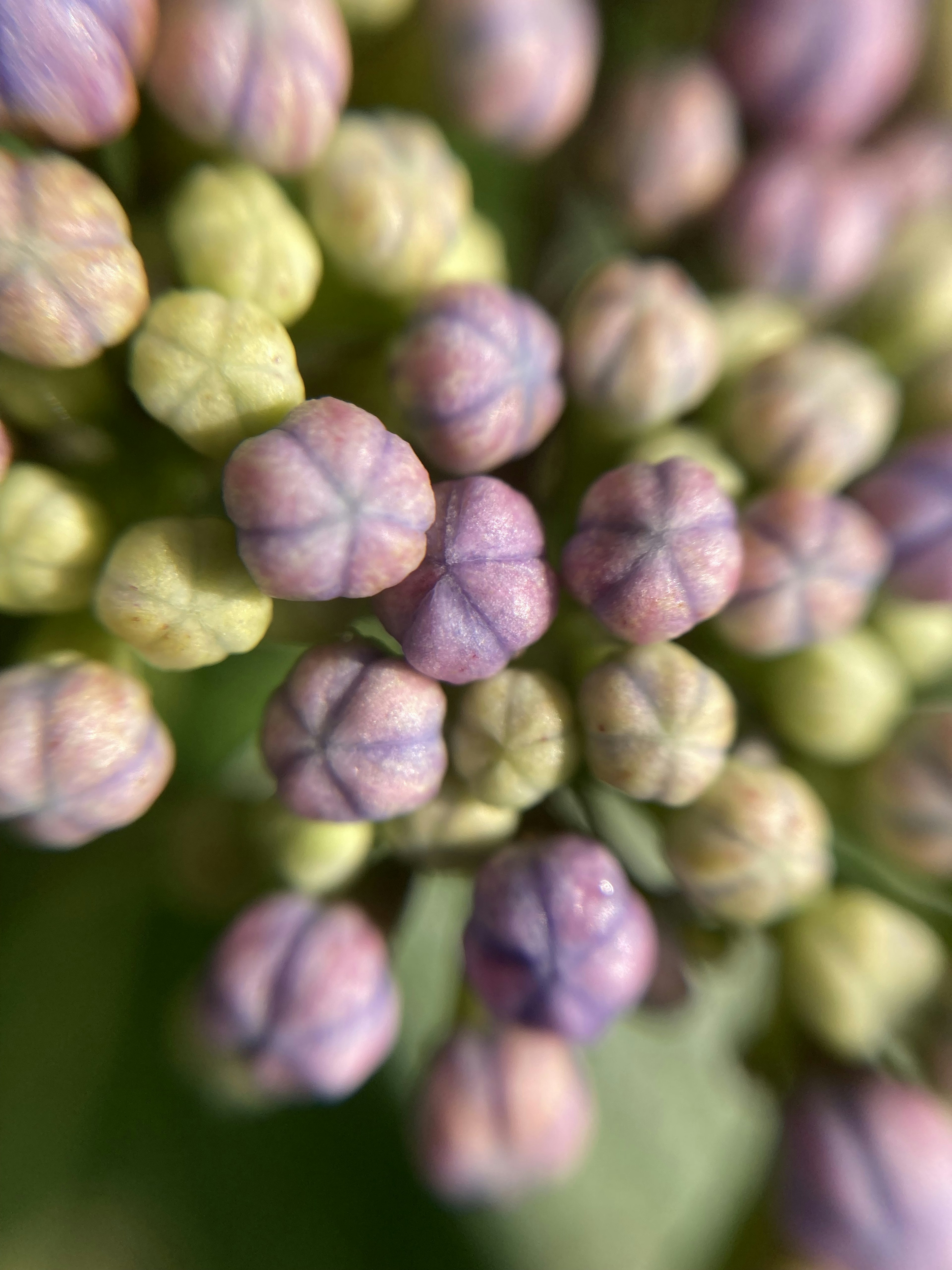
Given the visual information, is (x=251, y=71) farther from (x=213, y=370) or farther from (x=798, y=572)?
(x=798, y=572)

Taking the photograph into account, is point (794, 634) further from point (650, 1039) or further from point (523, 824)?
point (650, 1039)

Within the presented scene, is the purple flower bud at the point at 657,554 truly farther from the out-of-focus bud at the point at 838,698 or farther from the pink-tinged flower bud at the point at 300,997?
the pink-tinged flower bud at the point at 300,997

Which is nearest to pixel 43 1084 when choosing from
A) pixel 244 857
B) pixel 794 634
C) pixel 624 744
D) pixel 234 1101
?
pixel 234 1101

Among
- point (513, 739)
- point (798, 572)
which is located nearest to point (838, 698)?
point (798, 572)

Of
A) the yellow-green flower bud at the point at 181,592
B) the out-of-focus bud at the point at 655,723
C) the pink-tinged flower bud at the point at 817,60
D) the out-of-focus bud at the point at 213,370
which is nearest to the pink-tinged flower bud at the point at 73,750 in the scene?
the yellow-green flower bud at the point at 181,592

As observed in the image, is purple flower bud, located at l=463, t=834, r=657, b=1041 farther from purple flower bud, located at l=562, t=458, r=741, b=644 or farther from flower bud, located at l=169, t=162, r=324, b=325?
flower bud, located at l=169, t=162, r=324, b=325

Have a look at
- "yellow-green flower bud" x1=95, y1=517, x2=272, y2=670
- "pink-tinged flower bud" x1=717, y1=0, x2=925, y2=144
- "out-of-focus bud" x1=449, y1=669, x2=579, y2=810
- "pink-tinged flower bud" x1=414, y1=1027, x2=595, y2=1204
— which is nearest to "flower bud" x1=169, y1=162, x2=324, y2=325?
"yellow-green flower bud" x1=95, y1=517, x2=272, y2=670

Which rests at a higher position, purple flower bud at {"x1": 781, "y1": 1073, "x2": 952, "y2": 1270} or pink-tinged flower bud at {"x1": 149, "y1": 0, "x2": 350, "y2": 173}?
pink-tinged flower bud at {"x1": 149, "y1": 0, "x2": 350, "y2": 173}
